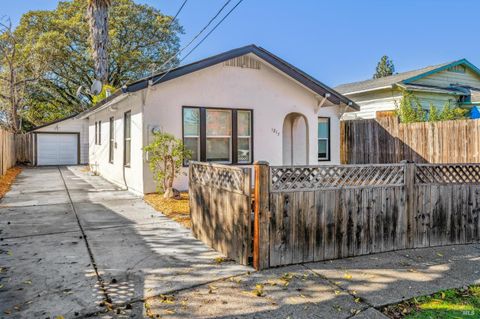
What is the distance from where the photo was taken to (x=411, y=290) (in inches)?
149

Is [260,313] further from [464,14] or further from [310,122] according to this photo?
[464,14]

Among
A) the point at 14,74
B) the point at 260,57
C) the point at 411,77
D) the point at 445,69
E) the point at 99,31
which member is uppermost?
the point at 99,31

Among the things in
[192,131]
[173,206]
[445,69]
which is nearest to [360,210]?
[173,206]

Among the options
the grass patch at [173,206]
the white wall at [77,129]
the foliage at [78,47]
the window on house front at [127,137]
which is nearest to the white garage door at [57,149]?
the white wall at [77,129]

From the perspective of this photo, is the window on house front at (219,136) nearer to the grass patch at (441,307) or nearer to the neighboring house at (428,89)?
the grass patch at (441,307)

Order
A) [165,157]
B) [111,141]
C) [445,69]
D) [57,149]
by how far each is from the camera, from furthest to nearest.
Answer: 1. [57,149]
2. [445,69]
3. [111,141]
4. [165,157]

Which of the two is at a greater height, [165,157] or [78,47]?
[78,47]

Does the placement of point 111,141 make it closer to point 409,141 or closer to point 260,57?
point 260,57

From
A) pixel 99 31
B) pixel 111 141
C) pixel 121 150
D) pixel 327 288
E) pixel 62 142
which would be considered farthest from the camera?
pixel 62 142

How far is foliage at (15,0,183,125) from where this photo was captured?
2556 cm

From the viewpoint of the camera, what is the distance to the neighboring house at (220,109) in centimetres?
938

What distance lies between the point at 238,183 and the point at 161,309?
1.82 metres

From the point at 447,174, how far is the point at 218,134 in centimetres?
606

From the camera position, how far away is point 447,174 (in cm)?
564
